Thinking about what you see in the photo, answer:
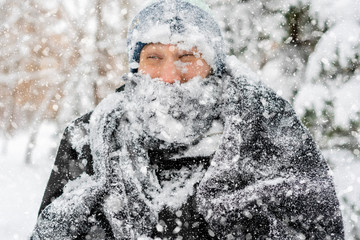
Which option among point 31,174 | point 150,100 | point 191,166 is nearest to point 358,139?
point 191,166

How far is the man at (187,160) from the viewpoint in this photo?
159 cm

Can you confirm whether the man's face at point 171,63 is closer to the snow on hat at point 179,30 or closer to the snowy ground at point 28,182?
the snow on hat at point 179,30

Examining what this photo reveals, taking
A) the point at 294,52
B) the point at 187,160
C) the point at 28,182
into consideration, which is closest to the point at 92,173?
the point at 187,160

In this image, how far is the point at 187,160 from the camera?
6.29 ft

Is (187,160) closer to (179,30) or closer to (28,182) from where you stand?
(179,30)

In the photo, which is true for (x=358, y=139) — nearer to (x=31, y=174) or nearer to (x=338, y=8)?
(x=338, y=8)

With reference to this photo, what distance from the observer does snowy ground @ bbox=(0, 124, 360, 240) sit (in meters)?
4.25

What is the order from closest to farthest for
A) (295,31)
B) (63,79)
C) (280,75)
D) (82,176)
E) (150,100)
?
1. (150,100)
2. (82,176)
3. (295,31)
4. (280,75)
5. (63,79)

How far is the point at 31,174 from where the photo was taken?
12211mm

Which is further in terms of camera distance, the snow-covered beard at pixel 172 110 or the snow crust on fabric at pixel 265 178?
the snow-covered beard at pixel 172 110

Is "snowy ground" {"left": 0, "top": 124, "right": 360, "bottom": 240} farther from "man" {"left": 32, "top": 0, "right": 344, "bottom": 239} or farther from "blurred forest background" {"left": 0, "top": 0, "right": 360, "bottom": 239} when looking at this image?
"man" {"left": 32, "top": 0, "right": 344, "bottom": 239}

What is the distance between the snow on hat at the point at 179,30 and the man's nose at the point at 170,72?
15cm

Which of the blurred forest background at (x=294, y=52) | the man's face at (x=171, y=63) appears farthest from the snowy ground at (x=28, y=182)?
the man's face at (x=171, y=63)

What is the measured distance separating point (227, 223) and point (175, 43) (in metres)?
1.07
